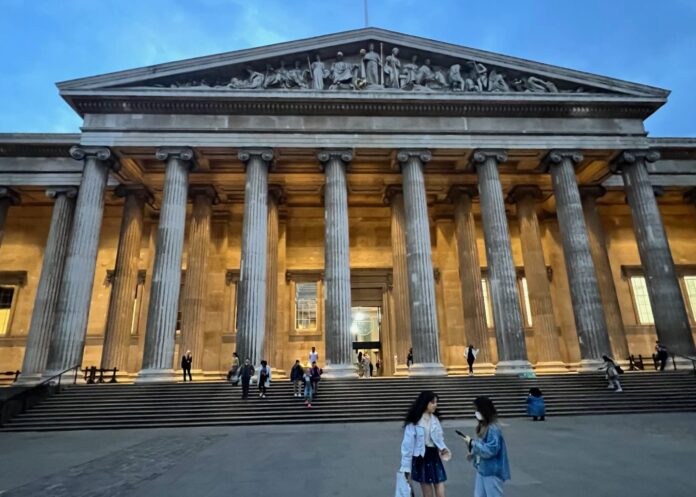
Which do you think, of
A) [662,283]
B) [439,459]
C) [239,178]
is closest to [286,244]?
[239,178]

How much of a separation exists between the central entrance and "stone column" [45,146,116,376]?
13695 mm

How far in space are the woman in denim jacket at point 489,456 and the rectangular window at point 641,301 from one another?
89.6 feet

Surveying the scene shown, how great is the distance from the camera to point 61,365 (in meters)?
17.0

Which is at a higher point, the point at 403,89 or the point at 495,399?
the point at 403,89

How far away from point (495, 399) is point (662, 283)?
35.0 feet

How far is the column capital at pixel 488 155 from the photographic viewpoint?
20875mm

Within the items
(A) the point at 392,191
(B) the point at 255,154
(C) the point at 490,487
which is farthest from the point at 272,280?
(C) the point at 490,487

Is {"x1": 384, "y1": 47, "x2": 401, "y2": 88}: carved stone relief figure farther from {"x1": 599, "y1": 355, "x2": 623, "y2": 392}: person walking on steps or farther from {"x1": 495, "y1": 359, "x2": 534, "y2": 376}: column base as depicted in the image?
{"x1": 599, "y1": 355, "x2": 623, "y2": 392}: person walking on steps

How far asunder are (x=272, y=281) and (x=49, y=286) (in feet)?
35.4

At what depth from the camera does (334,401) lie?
15031 millimetres

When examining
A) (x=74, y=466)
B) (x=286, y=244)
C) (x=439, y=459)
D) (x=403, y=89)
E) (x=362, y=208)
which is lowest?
(x=74, y=466)

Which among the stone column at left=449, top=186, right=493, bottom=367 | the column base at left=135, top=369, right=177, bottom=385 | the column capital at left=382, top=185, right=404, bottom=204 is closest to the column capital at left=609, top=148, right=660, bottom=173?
the stone column at left=449, top=186, right=493, bottom=367

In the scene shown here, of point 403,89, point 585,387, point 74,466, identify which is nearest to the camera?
point 74,466

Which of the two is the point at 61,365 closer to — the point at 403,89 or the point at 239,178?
the point at 239,178
